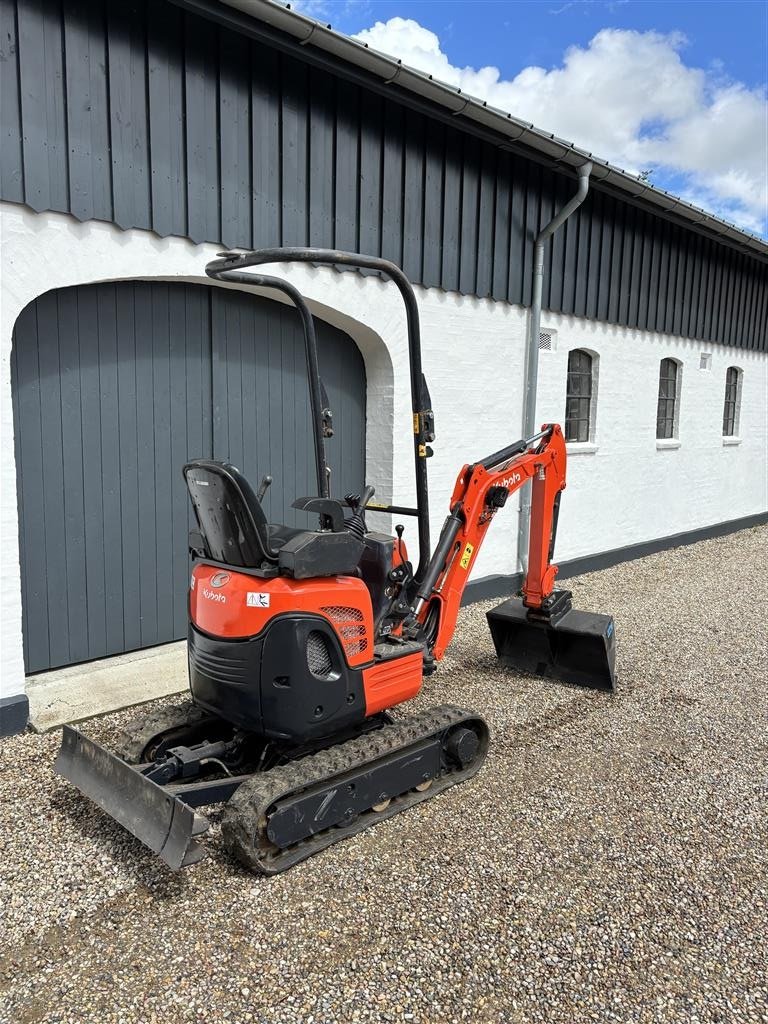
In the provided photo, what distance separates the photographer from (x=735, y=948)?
2633mm

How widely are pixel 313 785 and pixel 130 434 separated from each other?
3.00m

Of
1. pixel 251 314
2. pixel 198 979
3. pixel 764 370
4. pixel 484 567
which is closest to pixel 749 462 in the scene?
pixel 764 370

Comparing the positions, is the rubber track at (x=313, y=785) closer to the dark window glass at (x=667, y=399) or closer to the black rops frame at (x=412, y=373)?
the black rops frame at (x=412, y=373)

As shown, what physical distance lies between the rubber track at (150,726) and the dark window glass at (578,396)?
6.03 m

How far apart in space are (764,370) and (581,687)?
9.33 metres

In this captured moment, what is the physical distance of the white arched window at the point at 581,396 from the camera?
855 cm

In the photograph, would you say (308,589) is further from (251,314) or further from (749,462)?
(749,462)

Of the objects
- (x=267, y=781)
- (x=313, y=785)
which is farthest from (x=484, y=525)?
(x=267, y=781)

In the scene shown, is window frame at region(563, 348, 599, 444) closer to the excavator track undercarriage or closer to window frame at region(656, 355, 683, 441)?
window frame at region(656, 355, 683, 441)

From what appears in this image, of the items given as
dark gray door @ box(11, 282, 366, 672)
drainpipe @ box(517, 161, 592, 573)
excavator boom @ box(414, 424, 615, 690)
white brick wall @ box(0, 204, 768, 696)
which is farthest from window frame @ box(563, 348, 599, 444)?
excavator boom @ box(414, 424, 615, 690)

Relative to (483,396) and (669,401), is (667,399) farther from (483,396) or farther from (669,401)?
(483,396)

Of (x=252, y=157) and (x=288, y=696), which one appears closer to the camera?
(x=288, y=696)

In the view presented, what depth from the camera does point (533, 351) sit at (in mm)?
7465

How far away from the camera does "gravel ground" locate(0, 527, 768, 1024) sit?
2363 millimetres
